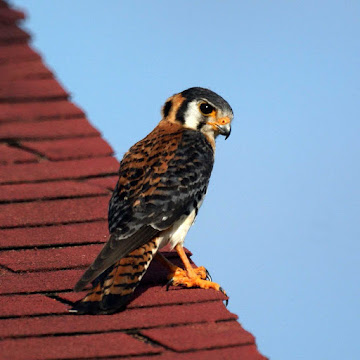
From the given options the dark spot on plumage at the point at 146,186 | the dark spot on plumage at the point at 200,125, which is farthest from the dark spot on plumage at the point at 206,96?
the dark spot on plumage at the point at 146,186

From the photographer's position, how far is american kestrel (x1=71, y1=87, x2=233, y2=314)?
346 cm

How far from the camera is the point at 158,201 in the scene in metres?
3.82

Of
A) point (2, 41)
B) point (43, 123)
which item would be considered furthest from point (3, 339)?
point (2, 41)

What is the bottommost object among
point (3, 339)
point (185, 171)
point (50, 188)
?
point (3, 339)

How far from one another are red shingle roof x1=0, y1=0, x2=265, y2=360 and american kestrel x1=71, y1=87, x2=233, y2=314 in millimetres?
93

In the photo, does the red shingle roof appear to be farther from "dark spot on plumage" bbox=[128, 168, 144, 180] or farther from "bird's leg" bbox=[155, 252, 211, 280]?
"dark spot on plumage" bbox=[128, 168, 144, 180]

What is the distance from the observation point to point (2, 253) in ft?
12.6

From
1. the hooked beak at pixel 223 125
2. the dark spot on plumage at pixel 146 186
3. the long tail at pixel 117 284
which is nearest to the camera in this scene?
the long tail at pixel 117 284

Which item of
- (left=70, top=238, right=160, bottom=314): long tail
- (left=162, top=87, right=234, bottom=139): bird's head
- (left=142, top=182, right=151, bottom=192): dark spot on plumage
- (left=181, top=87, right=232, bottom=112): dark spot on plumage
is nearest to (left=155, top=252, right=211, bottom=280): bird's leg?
(left=70, top=238, right=160, bottom=314): long tail

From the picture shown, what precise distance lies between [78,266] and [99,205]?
63cm

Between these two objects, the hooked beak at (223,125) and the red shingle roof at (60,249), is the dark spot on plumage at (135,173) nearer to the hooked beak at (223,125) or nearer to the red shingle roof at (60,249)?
the red shingle roof at (60,249)

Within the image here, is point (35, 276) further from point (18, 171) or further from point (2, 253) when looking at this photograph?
point (18, 171)

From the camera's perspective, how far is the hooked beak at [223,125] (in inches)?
184

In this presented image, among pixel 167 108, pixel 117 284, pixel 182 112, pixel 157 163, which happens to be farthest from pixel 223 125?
pixel 117 284
